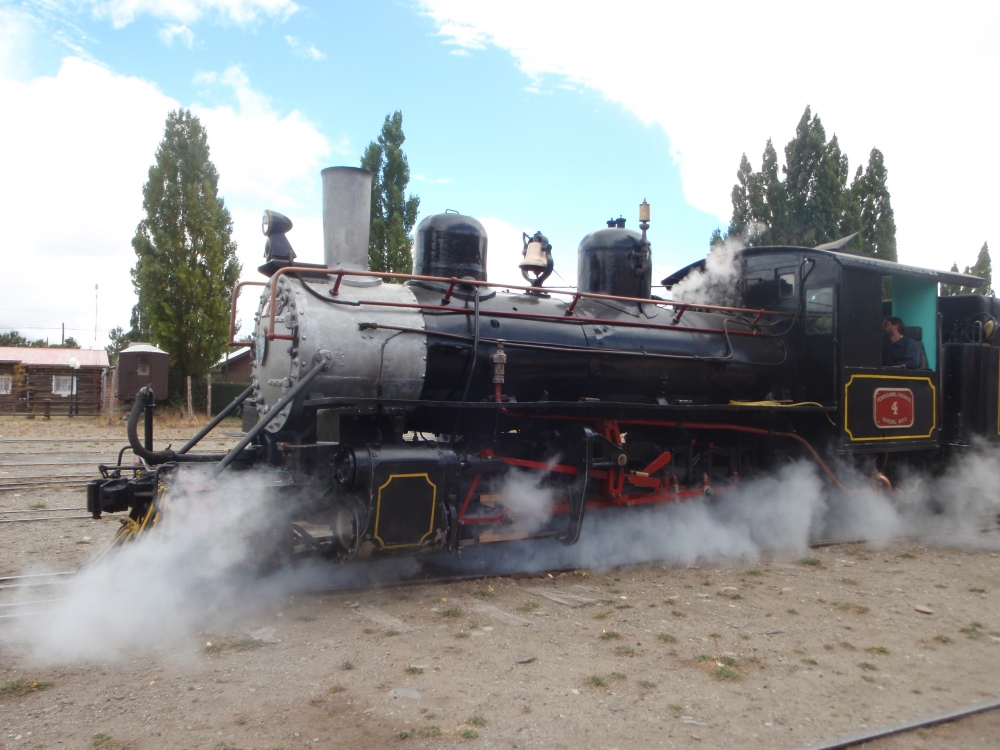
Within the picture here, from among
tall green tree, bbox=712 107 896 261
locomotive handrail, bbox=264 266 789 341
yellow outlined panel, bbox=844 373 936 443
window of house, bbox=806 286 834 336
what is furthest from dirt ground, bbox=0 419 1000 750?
tall green tree, bbox=712 107 896 261

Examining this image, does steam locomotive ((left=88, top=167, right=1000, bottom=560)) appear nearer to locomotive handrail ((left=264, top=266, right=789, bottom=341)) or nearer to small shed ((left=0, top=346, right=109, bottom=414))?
locomotive handrail ((left=264, top=266, right=789, bottom=341))

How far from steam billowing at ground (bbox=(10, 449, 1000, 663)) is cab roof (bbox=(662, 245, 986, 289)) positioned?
2127 millimetres

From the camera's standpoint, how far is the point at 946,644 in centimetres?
490

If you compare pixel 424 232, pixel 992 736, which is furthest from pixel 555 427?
pixel 992 736

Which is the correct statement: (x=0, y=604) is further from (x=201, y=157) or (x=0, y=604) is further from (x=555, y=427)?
(x=201, y=157)

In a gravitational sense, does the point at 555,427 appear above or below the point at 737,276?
below

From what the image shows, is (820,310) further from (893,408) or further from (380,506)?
(380,506)

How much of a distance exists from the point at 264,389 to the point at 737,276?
5.40 metres

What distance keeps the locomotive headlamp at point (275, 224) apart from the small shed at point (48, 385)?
1227 inches

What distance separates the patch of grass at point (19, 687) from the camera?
12.2ft

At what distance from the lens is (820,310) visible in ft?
25.2

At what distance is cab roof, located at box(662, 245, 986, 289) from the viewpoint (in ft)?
25.1

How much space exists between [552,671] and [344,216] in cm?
387

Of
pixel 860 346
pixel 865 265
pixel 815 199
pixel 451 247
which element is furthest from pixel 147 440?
pixel 815 199
